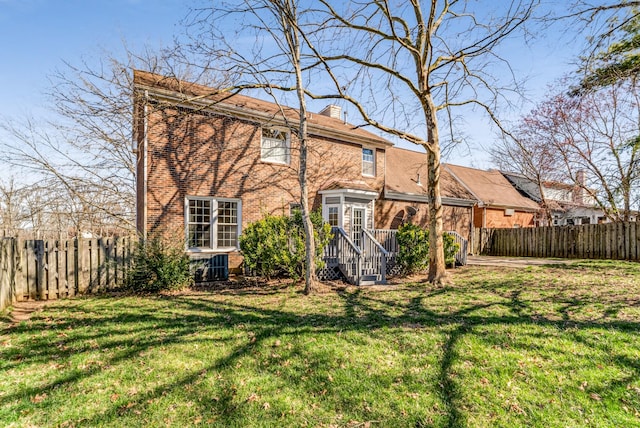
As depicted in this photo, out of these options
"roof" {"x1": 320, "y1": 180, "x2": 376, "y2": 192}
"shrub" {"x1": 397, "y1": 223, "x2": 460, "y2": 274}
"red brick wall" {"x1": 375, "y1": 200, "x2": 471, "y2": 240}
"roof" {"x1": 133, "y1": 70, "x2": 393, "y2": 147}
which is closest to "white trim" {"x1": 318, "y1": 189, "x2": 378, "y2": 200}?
"roof" {"x1": 320, "y1": 180, "x2": 376, "y2": 192}

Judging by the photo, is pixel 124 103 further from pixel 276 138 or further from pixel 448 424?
pixel 448 424

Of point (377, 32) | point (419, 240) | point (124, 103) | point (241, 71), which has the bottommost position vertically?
point (419, 240)

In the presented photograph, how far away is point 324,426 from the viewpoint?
3.16 m

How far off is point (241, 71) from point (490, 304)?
8970 millimetres

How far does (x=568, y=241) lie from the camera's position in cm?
1759

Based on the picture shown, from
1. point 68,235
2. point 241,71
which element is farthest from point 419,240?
point 68,235

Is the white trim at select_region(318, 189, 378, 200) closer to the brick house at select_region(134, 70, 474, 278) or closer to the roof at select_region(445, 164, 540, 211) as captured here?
the brick house at select_region(134, 70, 474, 278)

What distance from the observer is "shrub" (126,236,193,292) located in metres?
8.78

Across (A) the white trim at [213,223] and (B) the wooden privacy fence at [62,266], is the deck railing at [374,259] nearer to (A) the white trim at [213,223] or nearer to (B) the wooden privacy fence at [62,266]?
(A) the white trim at [213,223]

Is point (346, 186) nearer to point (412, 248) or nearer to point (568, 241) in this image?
point (412, 248)

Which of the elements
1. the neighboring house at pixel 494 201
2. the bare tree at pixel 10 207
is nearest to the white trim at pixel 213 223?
the bare tree at pixel 10 207

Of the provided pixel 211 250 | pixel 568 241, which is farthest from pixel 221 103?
pixel 568 241

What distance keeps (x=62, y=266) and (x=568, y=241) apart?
21929 mm

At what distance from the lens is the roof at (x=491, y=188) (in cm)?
2267
